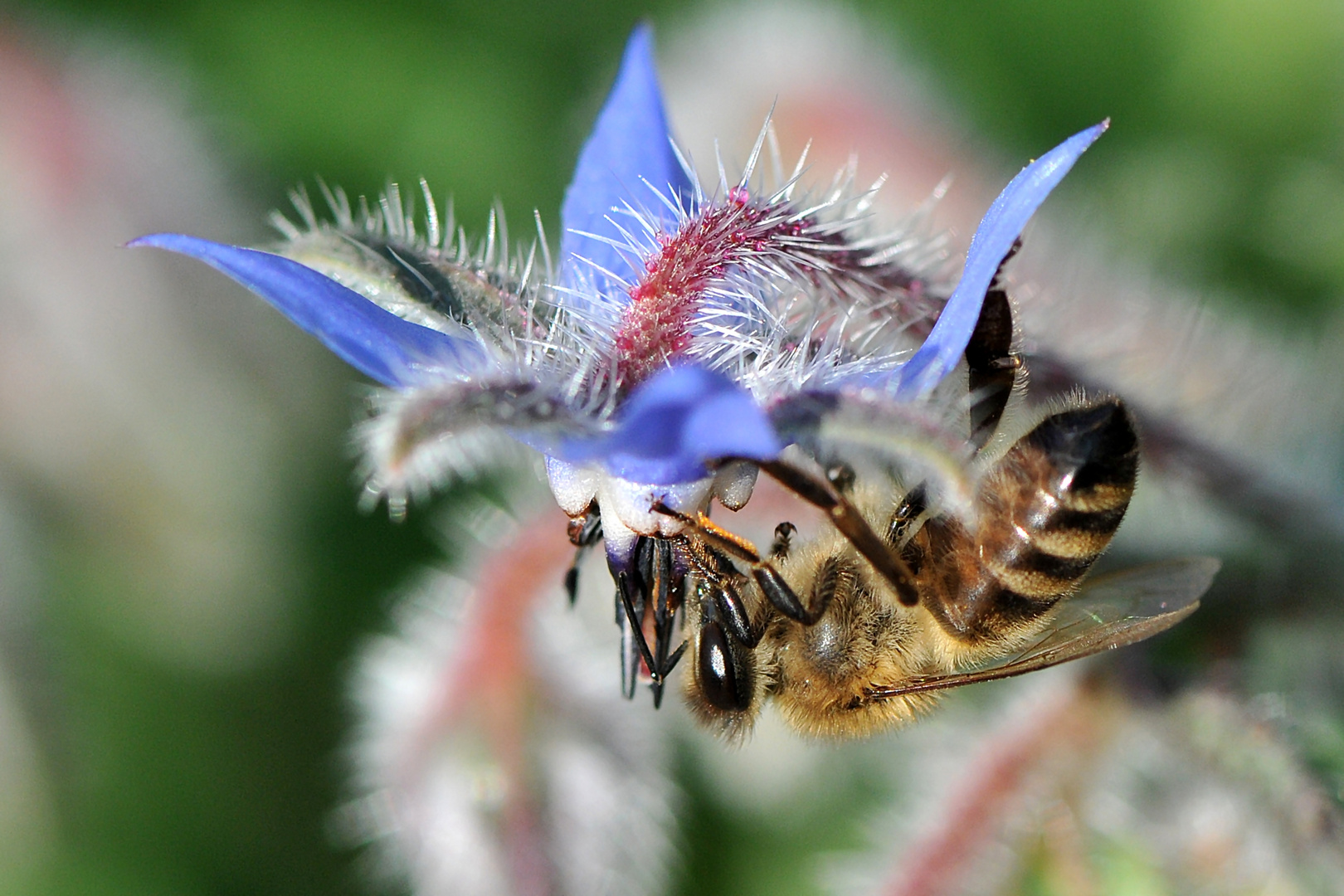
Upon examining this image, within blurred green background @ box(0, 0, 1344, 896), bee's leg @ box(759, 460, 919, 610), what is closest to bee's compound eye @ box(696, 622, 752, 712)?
bee's leg @ box(759, 460, 919, 610)

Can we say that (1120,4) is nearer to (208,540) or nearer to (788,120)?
(788,120)

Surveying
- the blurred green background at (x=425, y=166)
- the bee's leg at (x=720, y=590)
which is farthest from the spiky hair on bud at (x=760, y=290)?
the blurred green background at (x=425, y=166)

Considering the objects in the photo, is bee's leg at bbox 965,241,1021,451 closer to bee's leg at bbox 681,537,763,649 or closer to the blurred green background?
bee's leg at bbox 681,537,763,649

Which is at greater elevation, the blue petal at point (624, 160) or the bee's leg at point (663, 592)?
the blue petal at point (624, 160)

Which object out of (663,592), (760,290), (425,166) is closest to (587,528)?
(663,592)

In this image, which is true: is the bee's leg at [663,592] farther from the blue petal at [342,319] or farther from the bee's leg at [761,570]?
the blue petal at [342,319]

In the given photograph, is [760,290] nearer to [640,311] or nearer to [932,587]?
[640,311]
